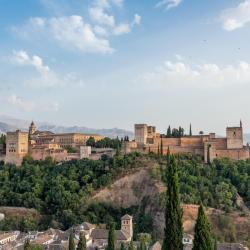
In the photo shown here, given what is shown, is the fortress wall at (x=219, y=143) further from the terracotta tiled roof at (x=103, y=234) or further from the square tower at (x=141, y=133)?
the terracotta tiled roof at (x=103, y=234)

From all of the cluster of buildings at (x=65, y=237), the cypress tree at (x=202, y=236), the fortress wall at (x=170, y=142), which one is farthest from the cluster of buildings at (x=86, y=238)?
the cypress tree at (x=202, y=236)

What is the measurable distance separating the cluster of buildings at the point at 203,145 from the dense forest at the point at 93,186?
6.29 feet

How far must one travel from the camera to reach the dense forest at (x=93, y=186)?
55572 mm

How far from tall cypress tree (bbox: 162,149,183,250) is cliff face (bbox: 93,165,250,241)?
1124 inches

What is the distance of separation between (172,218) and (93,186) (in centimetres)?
3803

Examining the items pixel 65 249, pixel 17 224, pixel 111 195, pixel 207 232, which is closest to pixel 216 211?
pixel 111 195

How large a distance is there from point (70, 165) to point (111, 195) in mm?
9016

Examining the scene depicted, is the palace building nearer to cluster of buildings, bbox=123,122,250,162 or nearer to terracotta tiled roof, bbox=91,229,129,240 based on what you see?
cluster of buildings, bbox=123,122,250,162

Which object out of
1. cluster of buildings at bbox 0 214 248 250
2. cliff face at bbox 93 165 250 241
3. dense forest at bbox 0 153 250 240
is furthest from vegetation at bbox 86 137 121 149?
cluster of buildings at bbox 0 214 248 250

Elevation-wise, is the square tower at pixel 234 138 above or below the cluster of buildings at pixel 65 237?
above

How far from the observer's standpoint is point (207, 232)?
22.4 meters

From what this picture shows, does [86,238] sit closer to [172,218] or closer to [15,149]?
[172,218]

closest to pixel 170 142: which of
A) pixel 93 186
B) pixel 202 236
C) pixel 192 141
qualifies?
pixel 192 141

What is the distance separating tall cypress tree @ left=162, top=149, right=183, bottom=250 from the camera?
23219 millimetres
